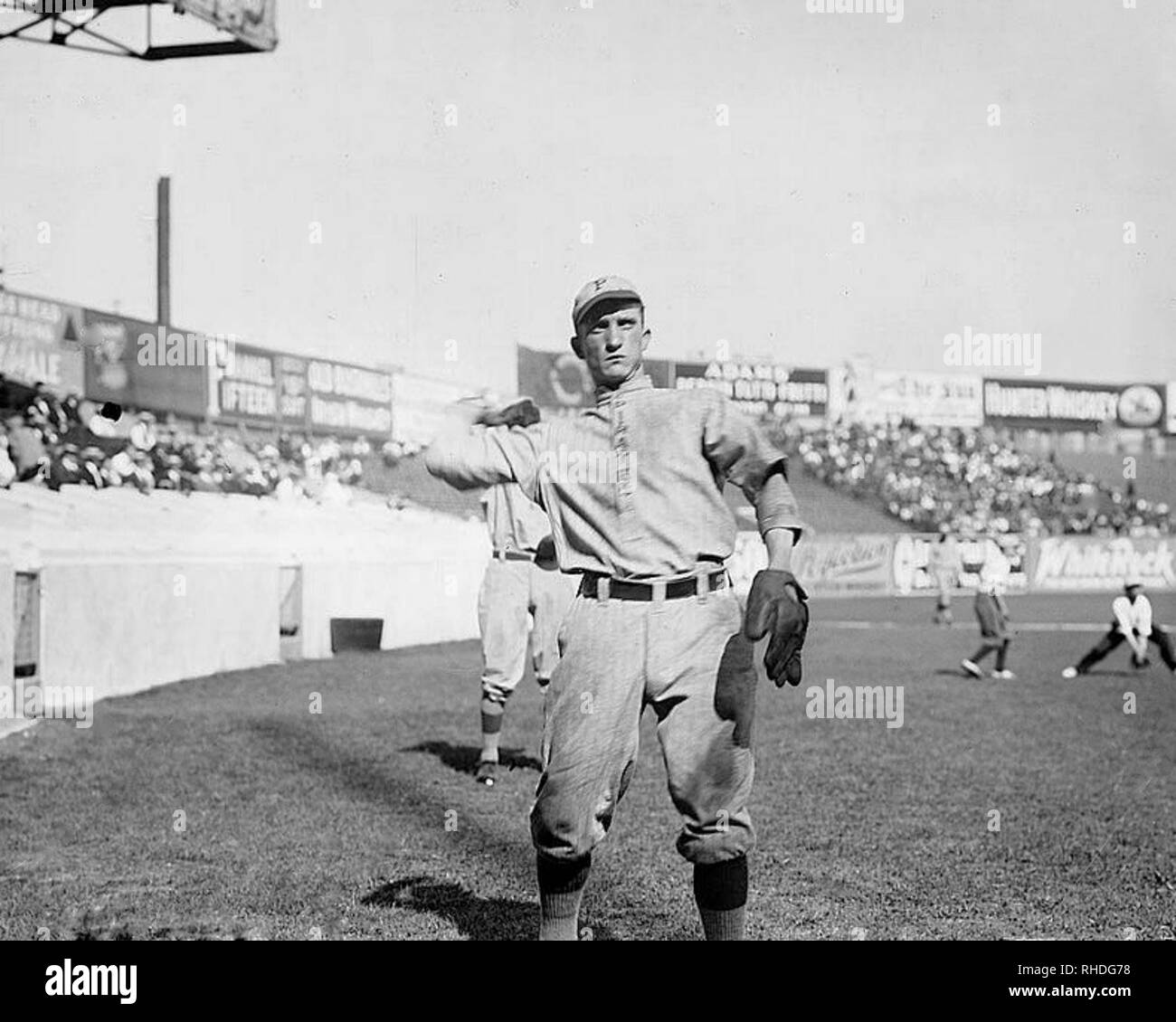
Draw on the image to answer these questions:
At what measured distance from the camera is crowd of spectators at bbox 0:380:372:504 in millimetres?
15305

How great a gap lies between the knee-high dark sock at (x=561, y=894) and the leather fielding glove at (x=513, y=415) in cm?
135

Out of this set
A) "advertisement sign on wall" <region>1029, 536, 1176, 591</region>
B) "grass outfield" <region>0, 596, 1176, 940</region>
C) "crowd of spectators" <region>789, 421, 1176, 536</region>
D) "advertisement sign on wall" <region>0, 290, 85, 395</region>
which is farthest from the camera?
"crowd of spectators" <region>789, 421, 1176, 536</region>

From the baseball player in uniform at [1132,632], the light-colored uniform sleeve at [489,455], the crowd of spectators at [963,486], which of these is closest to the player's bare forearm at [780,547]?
the light-colored uniform sleeve at [489,455]

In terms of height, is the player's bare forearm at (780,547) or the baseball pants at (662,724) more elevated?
the player's bare forearm at (780,547)

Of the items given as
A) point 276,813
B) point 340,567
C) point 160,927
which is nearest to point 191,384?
point 340,567

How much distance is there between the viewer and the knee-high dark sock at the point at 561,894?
443 centimetres

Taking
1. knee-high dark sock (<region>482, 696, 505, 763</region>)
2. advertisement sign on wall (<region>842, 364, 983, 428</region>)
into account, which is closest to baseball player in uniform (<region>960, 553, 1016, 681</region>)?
knee-high dark sock (<region>482, 696, 505, 763</region>)

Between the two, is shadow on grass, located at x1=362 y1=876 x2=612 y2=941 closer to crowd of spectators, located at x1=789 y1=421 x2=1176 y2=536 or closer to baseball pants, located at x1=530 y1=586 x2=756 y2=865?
baseball pants, located at x1=530 y1=586 x2=756 y2=865

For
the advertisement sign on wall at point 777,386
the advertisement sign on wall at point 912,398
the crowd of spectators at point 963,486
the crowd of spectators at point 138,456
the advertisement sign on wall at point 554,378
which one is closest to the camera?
the crowd of spectators at point 138,456

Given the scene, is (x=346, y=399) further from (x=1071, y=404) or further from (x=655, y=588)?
(x=1071, y=404)

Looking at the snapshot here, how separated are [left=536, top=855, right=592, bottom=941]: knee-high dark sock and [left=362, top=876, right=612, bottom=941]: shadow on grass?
0.69 metres

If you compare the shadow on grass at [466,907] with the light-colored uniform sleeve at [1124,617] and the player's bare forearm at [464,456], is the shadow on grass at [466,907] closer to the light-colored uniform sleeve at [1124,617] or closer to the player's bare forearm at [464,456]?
the player's bare forearm at [464,456]

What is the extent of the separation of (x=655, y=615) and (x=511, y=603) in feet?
16.6

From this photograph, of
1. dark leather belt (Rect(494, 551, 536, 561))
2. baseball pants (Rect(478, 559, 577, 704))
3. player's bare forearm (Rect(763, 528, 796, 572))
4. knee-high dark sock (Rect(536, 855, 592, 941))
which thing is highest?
player's bare forearm (Rect(763, 528, 796, 572))
